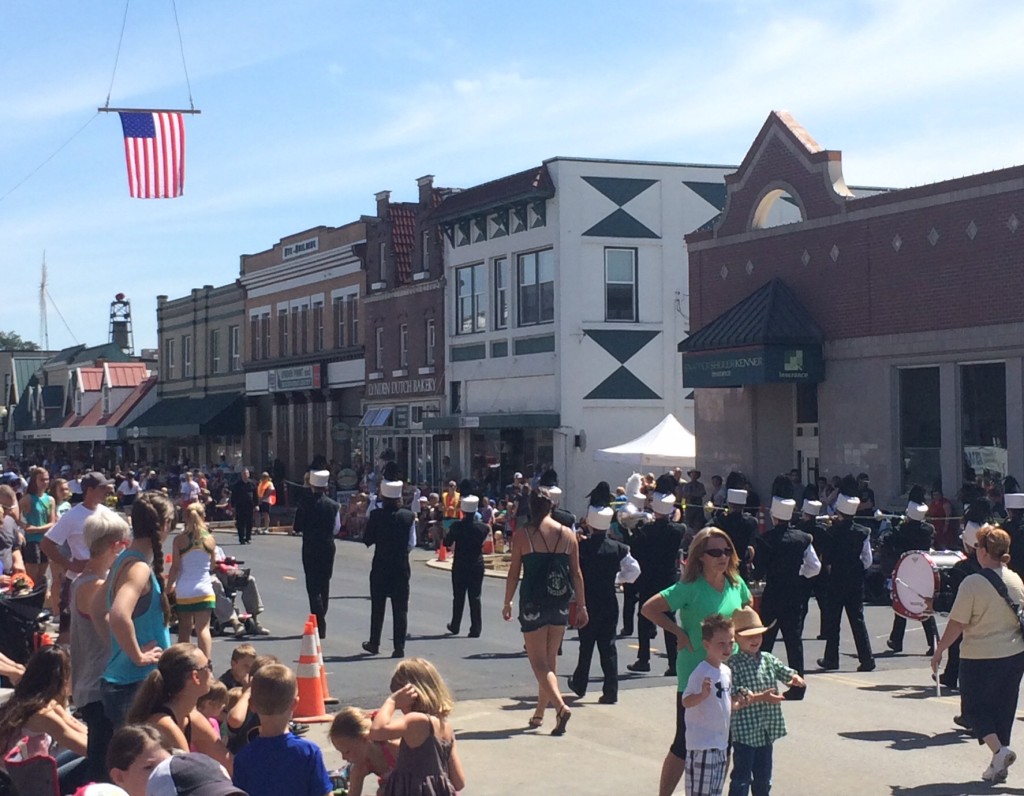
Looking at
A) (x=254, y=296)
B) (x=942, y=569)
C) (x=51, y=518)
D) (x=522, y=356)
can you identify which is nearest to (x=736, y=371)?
(x=522, y=356)

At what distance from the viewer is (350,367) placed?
47500 millimetres

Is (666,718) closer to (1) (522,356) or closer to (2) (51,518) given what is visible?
(2) (51,518)

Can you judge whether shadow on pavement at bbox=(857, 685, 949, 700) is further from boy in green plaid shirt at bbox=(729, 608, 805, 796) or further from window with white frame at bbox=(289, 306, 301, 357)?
window with white frame at bbox=(289, 306, 301, 357)

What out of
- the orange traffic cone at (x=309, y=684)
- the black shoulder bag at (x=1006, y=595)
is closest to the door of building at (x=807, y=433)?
the orange traffic cone at (x=309, y=684)

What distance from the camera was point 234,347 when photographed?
57.8 m

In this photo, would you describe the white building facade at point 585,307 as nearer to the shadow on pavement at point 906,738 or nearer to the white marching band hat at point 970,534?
the white marching band hat at point 970,534

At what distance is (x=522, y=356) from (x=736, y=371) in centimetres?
1043

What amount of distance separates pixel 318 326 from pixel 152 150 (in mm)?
30856

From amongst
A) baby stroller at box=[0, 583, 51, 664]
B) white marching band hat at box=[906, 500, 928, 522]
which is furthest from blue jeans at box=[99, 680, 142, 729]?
white marching band hat at box=[906, 500, 928, 522]

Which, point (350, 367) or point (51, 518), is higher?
point (350, 367)

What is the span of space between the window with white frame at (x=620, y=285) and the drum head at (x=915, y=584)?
2314 centimetres

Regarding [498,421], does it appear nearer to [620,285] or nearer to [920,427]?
[620,285]

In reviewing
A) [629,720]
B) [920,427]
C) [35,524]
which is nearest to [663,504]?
[629,720]

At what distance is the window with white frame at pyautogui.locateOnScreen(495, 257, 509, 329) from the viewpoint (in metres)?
38.6
